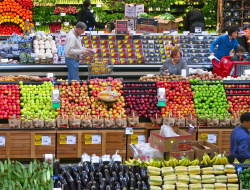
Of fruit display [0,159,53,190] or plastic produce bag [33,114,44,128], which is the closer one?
fruit display [0,159,53,190]

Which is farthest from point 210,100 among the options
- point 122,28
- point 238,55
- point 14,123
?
point 122,28

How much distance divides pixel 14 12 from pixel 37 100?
699cm

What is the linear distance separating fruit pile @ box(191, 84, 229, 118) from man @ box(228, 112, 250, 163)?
1.76 metres

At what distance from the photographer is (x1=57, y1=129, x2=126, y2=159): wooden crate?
617cm

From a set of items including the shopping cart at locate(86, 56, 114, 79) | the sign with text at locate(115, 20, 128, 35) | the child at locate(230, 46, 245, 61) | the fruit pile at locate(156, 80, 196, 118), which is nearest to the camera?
the fruit pile at locate(156, 80, 196, 118)

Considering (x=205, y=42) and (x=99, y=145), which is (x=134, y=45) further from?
(x=99, y=145)

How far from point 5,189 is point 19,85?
11.1 feet

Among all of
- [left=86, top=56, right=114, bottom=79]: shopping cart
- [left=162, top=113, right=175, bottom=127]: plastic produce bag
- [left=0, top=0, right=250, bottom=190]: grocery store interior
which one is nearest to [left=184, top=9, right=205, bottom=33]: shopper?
[left=0, top=0, right=250, bottom=190]: grocery store interior

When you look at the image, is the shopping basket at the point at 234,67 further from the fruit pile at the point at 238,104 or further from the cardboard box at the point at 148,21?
the cardboard box at the point at 148,21

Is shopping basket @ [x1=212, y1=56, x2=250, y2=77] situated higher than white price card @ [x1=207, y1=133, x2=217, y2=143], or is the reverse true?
shopping basket @ [x1=212, y1=56, x2=250, y2=77]

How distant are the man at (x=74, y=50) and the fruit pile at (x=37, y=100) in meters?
1.15

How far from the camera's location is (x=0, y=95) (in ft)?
21.6

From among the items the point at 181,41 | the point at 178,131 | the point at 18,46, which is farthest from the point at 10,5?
the point at 178,131

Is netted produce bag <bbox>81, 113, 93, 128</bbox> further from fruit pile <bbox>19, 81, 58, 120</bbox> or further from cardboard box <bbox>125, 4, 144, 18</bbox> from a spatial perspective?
cardboard box <bbox>125, 4, 144, 18</bbox>
